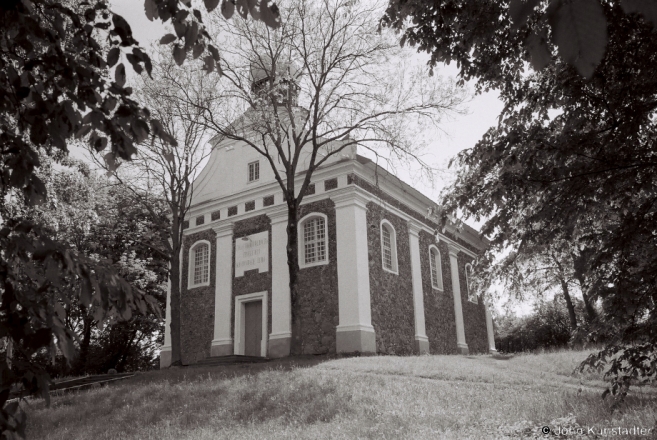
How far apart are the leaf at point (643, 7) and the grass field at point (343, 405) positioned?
5822 mm

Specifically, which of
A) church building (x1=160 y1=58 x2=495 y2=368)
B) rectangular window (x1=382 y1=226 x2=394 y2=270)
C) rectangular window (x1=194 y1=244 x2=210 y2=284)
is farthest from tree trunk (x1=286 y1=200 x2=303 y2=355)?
rectangular window (x1=194 y1=244 x2=210 y2=284)

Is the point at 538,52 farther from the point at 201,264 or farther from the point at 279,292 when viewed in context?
the point at 201,264

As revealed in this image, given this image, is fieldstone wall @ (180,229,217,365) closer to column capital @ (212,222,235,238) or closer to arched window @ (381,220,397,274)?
column capital @ (212,222,235,238)

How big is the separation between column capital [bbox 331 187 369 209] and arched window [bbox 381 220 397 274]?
5.29 feet

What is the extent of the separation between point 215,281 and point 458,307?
1089 cm

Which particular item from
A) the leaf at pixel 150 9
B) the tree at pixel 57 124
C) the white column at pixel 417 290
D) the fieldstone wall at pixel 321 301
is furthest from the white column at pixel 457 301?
the leaf at pixel 150 9

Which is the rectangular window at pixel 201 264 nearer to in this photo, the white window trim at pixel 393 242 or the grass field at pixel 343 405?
the white window trim at pixel 393 242

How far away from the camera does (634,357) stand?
16.2 feet

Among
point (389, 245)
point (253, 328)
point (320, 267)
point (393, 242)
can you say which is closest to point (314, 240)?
point (320, 267)

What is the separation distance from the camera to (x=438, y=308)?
23172mm

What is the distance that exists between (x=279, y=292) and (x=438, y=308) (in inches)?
285

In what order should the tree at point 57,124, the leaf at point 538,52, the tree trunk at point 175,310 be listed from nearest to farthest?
the leaf at point 538,52 < the tree at point 57,124 < the tree trunk at point 175,310

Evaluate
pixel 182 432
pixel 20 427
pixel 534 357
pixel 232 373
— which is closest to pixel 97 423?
pixel 182 432

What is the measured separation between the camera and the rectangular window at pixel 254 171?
905 inches
